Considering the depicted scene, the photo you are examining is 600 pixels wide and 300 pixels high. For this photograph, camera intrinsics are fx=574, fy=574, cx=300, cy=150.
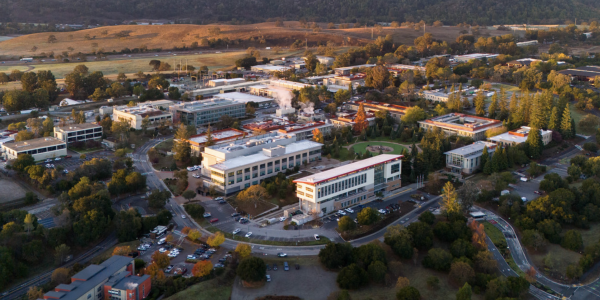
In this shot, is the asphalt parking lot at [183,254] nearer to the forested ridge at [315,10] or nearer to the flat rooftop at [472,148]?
the flat rooftop at [472,148]

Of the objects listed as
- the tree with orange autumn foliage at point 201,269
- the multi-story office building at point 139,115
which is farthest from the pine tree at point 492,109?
the tree with orange autumn foliage at point 201,269

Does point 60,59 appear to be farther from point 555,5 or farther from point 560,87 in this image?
point 555,5

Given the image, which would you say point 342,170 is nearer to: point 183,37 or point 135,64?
point 135,64

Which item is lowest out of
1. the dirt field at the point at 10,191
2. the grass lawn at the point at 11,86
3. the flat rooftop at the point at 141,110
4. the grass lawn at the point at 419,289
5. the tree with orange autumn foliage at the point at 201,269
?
the grass lawn at the point at 419,289

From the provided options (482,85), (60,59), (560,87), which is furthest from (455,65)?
(60,59)

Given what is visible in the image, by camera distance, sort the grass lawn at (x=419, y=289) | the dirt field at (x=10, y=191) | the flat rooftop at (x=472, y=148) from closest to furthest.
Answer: the grass lawn at (x=419, y=289), the dirt field at (x=10, y=191), the flat rooftop at (x=472, y=148)

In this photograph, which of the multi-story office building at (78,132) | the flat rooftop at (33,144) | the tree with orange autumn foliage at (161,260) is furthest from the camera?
the multi-story office building at (78,132)

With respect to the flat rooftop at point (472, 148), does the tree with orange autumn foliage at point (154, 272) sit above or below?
below

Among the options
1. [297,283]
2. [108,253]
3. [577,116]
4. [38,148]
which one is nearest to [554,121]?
[577,116]
